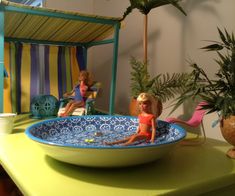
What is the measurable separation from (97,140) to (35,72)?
0.79 meters

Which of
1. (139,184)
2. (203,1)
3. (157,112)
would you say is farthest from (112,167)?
(203,1)

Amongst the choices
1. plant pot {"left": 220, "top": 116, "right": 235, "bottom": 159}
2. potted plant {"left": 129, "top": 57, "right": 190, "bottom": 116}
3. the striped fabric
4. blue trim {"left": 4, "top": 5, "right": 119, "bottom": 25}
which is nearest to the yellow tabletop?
plant pot {"left": 220, "top": 116, "right": 235, "bottom": 159}

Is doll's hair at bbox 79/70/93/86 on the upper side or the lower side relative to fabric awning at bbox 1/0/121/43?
lower

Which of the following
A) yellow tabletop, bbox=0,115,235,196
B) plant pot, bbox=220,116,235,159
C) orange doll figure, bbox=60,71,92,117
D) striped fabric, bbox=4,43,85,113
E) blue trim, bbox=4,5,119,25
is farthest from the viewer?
striped fabric, bbox=4,43,85,113

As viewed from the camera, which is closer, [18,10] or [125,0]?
[18,10]

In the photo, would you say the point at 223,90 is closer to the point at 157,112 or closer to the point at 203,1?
the point at 157,112

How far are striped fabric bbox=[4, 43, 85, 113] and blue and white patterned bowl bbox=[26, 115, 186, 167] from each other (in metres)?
0.59

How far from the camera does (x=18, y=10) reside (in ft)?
3.16

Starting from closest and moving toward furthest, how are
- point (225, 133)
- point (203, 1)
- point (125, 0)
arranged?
point (225, 133) < point (203, 1) < point (125, 0)

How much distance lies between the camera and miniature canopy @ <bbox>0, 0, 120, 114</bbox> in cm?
98

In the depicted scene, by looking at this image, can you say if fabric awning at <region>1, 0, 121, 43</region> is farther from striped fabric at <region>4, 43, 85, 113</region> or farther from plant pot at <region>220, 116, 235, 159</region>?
plant pot at <region>220, 116, 235, 159</region>

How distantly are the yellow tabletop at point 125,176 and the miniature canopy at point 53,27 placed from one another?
0.47 metres

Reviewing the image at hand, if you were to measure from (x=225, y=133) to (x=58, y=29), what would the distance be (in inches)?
34.3

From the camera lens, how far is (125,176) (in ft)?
1.85
